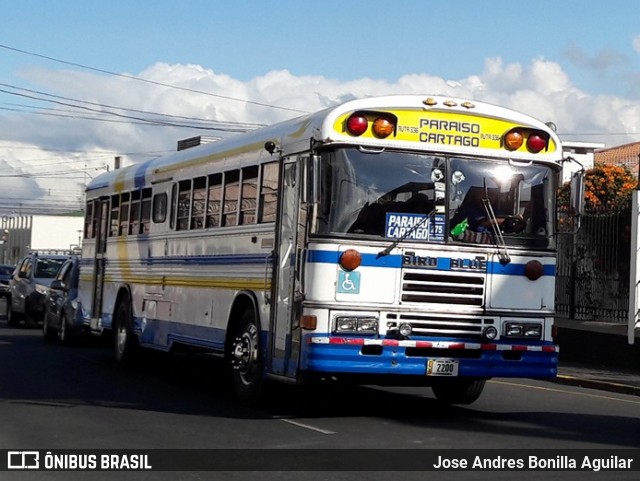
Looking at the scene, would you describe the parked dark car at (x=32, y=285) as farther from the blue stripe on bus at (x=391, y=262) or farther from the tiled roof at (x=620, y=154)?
→ the tiled roof at (x=620, y=154)

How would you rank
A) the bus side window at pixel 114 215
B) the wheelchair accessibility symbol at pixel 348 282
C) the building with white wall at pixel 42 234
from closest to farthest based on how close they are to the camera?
the wheelchair accessibility symbol at pixel 348 282 → the bus side window at pixel 114 215 → the building with white wall at pixel 42 234

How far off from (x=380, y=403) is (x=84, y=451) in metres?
4.80

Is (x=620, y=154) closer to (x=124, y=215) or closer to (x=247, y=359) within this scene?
(x=124, y=215)

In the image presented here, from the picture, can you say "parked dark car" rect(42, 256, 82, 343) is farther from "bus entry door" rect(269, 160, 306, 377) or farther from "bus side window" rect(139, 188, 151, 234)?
"bus entry door" rect(269, 160, 306, 377)

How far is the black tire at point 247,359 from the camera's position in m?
13.2

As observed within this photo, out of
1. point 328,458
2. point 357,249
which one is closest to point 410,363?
point 357,249

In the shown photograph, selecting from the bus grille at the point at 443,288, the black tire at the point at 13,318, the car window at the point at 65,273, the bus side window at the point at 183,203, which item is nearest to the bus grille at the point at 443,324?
the bus grille at the point at 443,288

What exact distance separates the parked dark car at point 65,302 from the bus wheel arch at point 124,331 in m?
3.78

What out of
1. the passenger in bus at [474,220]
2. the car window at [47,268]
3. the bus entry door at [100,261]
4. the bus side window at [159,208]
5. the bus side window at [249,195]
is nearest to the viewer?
the passenger in bus at [474,220]

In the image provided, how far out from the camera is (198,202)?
15.7 meters

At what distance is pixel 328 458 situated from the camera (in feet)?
32.9

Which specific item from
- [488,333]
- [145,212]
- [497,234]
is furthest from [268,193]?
[145,212]

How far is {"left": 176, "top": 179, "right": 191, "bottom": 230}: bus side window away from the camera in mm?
16078

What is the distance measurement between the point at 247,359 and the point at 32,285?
56.2ft
